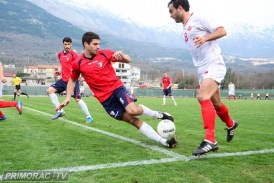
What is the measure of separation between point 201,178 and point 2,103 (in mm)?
7147

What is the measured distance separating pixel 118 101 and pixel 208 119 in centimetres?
179

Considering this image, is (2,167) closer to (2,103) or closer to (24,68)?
(2,103)

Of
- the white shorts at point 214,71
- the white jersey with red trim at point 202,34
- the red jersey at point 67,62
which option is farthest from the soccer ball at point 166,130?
the red jersey at point 67,62

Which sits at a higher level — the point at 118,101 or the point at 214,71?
the point at 214,71

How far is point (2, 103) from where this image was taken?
365 inches

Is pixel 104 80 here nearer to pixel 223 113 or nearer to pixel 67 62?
pixel 223 113

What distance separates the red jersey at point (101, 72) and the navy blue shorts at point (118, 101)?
8cm

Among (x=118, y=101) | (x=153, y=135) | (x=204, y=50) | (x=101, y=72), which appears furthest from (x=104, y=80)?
(x=204, y=50)

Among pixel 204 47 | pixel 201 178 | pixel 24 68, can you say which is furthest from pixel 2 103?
pixel 24 68

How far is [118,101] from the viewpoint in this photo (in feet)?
19.8

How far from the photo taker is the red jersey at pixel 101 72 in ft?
19.8

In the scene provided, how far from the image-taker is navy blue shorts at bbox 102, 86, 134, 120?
230 inches

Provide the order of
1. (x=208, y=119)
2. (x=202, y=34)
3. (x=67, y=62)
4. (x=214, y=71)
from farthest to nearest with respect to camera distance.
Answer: (x=67, y=62)
(x=202, y=34)
(x=214, y=71)
(x=208, y=119)

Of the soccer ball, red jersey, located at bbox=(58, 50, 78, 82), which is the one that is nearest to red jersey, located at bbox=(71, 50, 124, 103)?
the soccer ball
